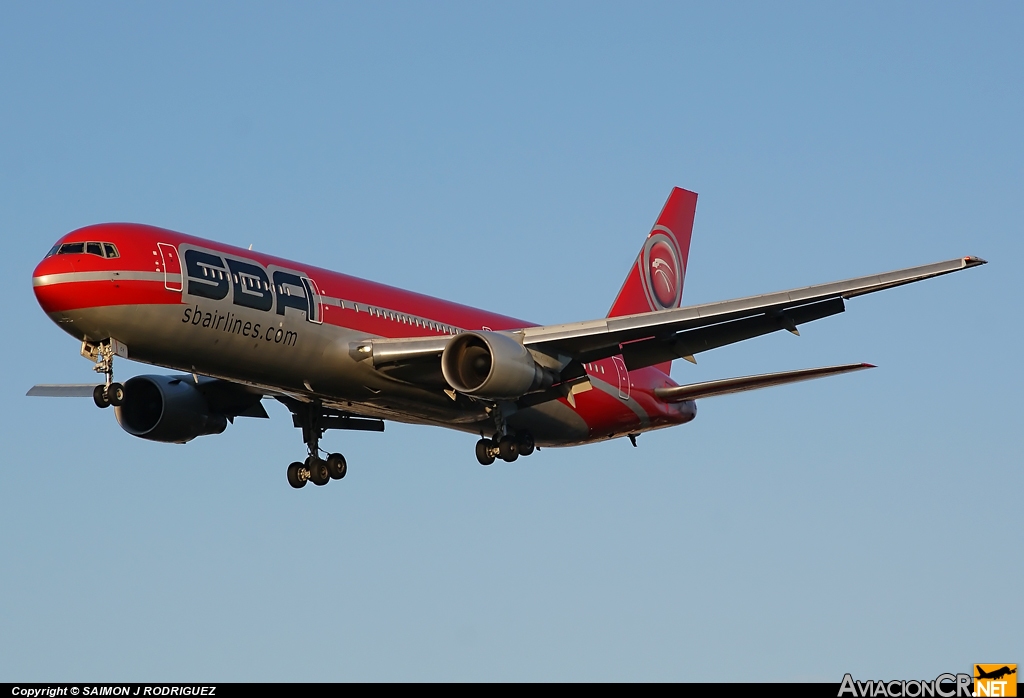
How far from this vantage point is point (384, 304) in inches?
1463

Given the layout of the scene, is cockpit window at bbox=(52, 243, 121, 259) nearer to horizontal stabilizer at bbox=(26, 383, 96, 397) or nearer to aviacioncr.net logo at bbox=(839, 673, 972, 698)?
horizontal stabilizer at bbox=(26, 383, 96, 397)

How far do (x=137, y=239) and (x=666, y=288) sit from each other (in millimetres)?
22103

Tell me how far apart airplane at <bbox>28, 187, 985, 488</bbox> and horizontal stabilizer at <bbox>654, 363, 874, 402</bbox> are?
0.06 m

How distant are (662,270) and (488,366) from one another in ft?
51.2

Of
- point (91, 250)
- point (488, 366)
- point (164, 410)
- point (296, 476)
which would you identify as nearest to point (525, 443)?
point (488, 366)

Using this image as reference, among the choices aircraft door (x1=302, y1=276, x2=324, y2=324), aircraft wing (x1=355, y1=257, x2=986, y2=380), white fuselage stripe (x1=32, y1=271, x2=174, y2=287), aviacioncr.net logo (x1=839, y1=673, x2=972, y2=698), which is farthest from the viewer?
aircraft door (x1=302, y1=276, x2=324, y2=324)

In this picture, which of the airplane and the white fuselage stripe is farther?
the airplane

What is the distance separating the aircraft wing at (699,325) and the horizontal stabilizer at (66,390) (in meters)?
14.0

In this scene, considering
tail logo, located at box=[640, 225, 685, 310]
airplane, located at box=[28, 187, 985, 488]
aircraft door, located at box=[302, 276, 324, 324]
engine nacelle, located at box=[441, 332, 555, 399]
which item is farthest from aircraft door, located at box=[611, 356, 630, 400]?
aircraft door, located at box=[302, 276, 324, 324]

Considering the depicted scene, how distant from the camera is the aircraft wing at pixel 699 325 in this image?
1293 inches

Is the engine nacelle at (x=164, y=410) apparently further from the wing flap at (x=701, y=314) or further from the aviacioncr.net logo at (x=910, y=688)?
the aviacioncr.net logo at (x=910, y=688)

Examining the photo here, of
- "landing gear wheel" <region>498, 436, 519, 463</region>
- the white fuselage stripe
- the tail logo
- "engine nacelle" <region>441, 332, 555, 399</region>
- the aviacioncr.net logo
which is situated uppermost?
the tail logo

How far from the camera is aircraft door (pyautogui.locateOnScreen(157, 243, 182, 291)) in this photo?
32.5 m

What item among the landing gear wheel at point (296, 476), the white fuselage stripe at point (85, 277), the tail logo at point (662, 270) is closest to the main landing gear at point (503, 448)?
the landing gear wheel at point (296, 476)
